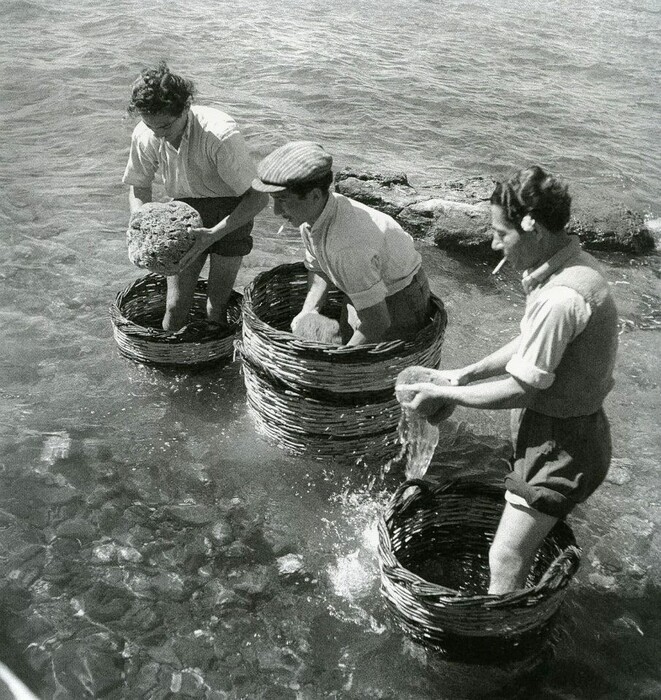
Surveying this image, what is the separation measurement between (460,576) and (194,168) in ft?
8.07

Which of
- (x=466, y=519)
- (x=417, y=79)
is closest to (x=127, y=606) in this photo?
(x=466, y=519)

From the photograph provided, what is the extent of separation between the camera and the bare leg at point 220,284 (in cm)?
468

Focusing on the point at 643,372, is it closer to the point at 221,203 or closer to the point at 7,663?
the point at 221,203

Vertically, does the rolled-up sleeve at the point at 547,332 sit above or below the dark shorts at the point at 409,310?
above

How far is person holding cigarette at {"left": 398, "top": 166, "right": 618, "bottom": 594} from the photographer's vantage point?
259 cm

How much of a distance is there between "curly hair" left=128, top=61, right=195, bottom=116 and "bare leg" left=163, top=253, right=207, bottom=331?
0.90m

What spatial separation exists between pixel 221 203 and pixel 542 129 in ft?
22.5

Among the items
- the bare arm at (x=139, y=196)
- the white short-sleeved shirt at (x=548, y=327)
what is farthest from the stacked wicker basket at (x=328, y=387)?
the white short-sleeved shirt at (x=548, y=327)

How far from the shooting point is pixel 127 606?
3.39 metres

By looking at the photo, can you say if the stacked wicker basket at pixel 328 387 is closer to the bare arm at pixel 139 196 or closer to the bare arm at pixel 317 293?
the bare arm at pixel 317 293

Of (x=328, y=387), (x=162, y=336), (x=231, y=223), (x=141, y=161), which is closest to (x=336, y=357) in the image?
(x=328, y=387)

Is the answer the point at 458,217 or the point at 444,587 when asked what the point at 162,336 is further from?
the point at 458,217

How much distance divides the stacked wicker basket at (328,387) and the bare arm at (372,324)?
106 millimetres

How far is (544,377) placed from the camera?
2.62 meters
